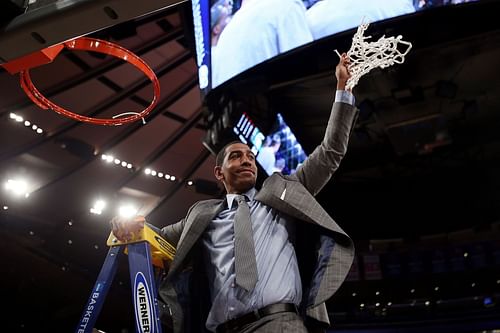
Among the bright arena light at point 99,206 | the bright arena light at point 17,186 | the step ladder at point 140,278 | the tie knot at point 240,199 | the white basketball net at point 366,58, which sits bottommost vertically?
the step ladder at point 140,278

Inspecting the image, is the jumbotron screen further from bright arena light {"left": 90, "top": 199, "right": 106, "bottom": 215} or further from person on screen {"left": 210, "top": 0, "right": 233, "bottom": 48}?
bright arena light {"left": 90, "top": 199, "right": 106, "bottom": 215}

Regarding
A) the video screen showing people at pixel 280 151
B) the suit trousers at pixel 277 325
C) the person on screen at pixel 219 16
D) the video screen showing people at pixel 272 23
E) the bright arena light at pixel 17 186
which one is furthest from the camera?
the bright arena light at pixel 17 186

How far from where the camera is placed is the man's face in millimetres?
2207

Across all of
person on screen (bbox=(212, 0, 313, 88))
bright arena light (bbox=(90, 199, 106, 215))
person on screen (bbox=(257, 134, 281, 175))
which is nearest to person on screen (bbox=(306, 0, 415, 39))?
person on screen (bbox=(212, 0, 313, 88))

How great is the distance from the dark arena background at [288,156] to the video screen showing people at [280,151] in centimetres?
4

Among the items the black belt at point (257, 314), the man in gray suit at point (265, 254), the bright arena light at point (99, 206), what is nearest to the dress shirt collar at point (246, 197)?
the man in gray suit at point (265, 254)

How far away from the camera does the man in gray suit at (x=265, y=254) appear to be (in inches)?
71.9

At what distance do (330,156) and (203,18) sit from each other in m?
4.40

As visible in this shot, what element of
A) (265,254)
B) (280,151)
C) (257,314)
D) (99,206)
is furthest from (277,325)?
(99,206)

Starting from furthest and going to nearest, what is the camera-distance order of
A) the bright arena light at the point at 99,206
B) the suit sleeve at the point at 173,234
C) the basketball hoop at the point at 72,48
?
the bright arena light at the point at 99,206 → the suit sleeve at the point at 173,234 → the basketball hoop at the point at 72,48

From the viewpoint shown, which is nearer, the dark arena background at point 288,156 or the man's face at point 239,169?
the man's face at point 239,169

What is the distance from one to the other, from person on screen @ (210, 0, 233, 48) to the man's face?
13.0 ft

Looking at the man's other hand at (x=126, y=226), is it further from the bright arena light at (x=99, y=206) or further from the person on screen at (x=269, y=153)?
the bright arena light at (x=99, y=206)

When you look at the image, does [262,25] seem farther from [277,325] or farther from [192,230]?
[277,325]
